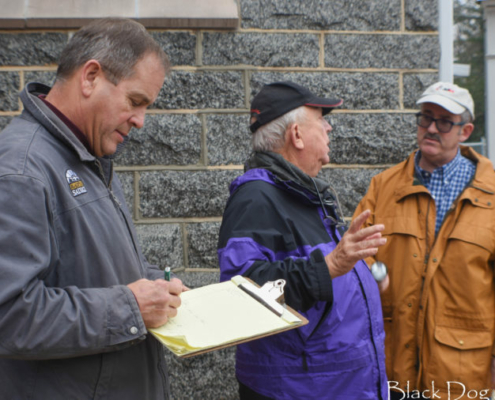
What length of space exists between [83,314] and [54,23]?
2595mm

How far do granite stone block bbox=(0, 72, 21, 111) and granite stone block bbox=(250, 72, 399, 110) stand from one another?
159 cm

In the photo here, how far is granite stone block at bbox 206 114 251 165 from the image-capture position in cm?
361

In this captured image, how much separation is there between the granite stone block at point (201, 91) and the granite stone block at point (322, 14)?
0.39 metres

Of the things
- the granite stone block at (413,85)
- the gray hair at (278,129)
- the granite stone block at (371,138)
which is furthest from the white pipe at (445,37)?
the gray hair at (278,129)

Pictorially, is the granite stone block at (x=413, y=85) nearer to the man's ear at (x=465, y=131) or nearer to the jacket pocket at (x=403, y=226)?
the man's ear at (x=465, y=131)

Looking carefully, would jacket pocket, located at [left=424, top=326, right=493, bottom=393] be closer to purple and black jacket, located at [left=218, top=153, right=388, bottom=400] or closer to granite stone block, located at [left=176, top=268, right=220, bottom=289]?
purple and black jacket, located at [left=218, top=153, right=388, bottom=400]

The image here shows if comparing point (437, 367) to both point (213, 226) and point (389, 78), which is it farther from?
point (389, 78)

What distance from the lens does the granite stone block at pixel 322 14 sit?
12.0 feet

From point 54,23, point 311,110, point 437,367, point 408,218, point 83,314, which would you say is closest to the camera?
point 83,314

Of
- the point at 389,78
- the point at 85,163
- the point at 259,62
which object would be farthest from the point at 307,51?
the point at 85,163

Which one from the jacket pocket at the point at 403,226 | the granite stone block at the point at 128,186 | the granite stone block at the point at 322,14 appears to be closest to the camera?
the jacket pocket at the point at 403,226

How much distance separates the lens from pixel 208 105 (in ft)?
11.8

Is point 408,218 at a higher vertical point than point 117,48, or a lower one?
lower

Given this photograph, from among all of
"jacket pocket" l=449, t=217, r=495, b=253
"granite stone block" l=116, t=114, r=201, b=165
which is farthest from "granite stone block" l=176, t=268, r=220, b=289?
"jacket pocket" l=449, t=217, r=495, b=253
